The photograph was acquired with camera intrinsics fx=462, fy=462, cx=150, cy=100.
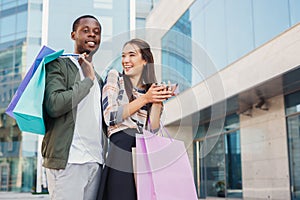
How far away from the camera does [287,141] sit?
11.6m

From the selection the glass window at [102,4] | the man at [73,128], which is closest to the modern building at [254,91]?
the glass window at [102,4]

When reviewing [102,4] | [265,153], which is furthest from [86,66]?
[265,153]

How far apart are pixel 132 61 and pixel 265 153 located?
11.4 metres

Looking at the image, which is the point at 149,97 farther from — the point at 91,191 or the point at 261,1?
the point at 261,1

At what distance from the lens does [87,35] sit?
198 centimetres

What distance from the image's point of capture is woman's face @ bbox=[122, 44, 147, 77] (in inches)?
67.3

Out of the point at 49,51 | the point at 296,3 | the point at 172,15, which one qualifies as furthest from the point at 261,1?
the point at 49,51

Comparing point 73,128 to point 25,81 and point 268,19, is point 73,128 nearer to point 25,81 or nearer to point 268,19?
point 25,81

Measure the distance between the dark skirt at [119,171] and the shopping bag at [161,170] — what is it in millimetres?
40

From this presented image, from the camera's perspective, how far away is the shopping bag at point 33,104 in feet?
5.83

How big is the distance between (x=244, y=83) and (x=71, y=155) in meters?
10.0

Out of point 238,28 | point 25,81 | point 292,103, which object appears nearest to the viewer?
point 25,81

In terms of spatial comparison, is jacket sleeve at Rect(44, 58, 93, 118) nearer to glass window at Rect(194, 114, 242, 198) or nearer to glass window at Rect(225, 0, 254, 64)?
glass window at Rect(225, 0, 254, 64)

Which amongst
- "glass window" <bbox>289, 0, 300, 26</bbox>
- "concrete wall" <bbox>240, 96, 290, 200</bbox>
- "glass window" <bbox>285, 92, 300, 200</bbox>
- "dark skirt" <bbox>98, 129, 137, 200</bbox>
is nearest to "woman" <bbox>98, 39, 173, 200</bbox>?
"dark skirt" <bbox>98, 129, 137, 200</bbox>
